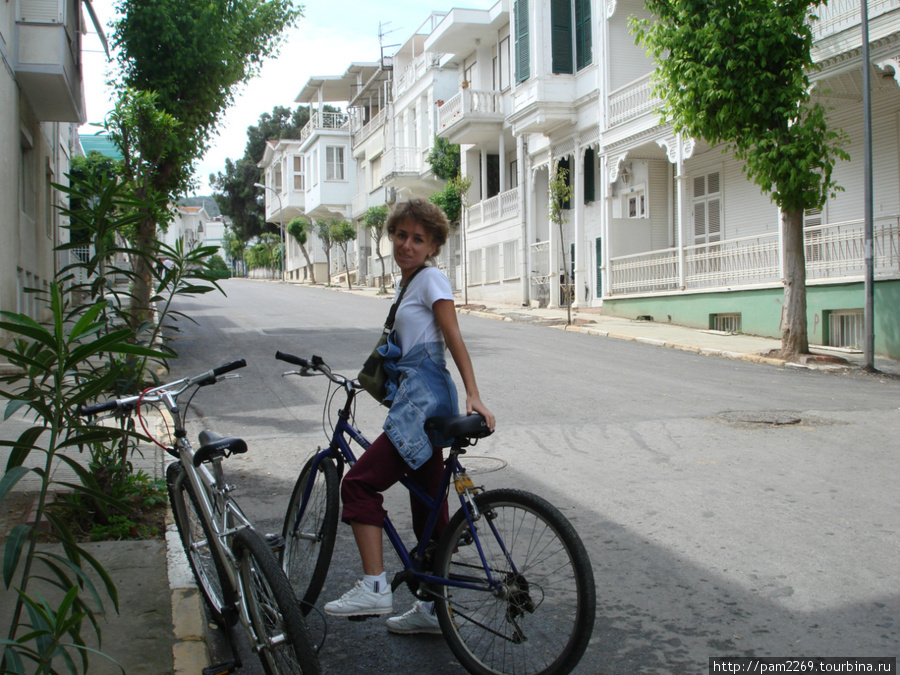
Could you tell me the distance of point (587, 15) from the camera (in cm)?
2445

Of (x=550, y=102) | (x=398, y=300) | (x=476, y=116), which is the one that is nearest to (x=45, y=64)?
(x=398, y=300)

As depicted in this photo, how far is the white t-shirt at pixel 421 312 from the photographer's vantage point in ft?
11.8

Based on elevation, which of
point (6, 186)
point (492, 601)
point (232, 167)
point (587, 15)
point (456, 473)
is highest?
point (232, 167)

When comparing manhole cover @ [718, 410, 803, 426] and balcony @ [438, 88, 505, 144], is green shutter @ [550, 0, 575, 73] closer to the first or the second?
balcony @ [438, 88, 505, 144]

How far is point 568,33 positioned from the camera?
24797 millimetres

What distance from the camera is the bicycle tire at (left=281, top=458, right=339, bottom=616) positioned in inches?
149

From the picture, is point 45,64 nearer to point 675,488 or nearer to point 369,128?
point 675,488

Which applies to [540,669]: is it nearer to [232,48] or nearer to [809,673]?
[809,673]

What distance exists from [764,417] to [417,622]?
6121mm

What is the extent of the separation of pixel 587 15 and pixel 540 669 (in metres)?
24.1

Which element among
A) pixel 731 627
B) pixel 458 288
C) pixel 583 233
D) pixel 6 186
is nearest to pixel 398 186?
pixel 458 288

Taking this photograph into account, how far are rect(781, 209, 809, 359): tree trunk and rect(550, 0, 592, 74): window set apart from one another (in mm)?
12263

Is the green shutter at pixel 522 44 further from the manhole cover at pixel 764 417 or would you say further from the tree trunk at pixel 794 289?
the manhole cover at pixel 764 417

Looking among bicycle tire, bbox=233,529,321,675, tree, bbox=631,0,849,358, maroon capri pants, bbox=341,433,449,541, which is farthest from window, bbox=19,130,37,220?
bicycle tire, bbox=233,529,321,675
